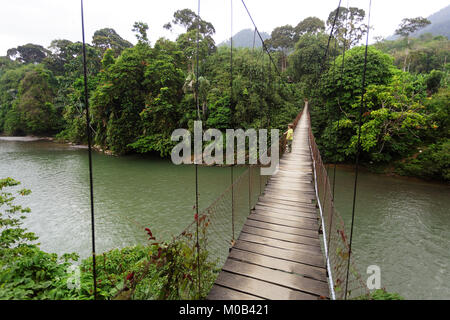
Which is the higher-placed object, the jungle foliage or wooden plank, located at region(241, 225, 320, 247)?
the jungle foliage

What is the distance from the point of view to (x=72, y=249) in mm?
5293

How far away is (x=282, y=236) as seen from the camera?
2576mm

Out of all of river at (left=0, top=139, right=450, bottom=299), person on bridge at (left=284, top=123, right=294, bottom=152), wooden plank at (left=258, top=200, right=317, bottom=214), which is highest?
person on bridge at (left=284, top=123, right=294, bottom=152)

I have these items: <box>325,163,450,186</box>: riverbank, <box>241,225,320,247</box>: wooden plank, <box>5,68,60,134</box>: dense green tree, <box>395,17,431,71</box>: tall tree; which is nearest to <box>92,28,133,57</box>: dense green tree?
<box>5,68,60,134</box>: dense green tree

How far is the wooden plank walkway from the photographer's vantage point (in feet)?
6.24

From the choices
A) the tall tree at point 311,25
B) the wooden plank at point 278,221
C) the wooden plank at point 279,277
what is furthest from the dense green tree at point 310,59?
the wooden plank at point 279,277

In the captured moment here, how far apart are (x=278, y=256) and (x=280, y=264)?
0.11m

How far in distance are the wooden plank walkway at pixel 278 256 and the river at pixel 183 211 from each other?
8.99 ft

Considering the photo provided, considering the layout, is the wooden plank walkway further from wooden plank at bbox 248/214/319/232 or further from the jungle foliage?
the jungle foliage

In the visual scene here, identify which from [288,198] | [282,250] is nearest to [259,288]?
[282,250]

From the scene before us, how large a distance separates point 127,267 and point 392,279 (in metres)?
4.72

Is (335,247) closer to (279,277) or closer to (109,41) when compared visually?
(279,277)

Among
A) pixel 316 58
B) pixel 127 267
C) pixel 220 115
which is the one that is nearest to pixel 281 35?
pixel 316 58
